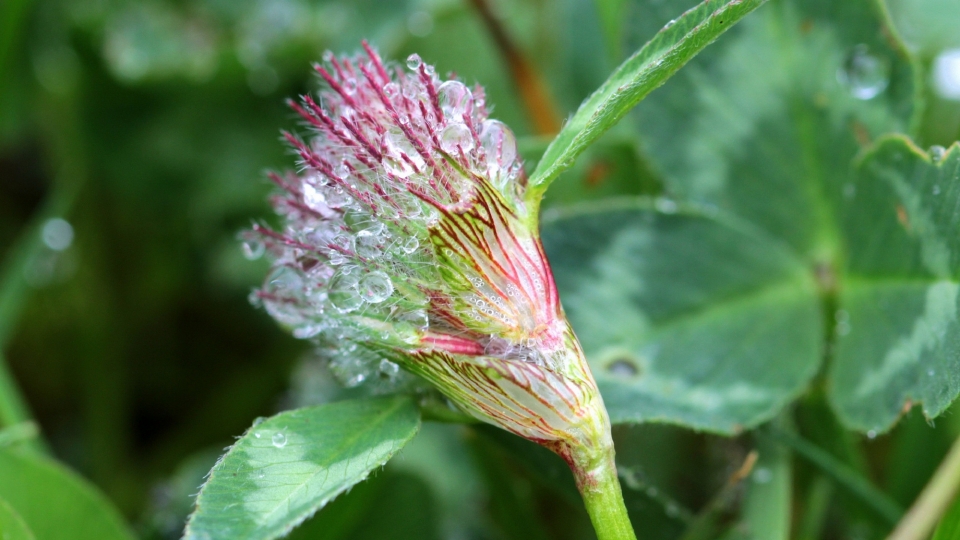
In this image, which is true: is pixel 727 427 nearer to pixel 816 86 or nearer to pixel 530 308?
pixel 530 308

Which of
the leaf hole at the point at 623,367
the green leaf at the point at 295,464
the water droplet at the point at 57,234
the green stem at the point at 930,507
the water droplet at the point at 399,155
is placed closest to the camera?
the green leaf at the point at 295,464

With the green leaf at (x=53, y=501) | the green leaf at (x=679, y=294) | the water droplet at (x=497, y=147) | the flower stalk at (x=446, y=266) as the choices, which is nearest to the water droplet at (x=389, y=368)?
the flower stalk at (x=446, y=266)

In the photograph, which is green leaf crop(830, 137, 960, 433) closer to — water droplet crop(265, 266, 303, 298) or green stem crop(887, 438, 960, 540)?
green stem crop(887, 438, 960, 540)

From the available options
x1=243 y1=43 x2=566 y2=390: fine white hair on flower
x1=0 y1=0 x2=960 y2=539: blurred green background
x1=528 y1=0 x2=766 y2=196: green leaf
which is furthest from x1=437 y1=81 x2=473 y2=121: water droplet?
x1=0 y1=0 x2=960 y2=539: blurred green background

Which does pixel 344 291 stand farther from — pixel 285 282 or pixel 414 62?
pixel 414 62

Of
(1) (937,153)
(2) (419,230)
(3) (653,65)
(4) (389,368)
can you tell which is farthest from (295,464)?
(1) (937,153)

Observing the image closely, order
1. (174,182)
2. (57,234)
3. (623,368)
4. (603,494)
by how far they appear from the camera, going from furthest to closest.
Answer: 1. (174,182)
2. (57,234)
3. (623,368)
4. (603,494)

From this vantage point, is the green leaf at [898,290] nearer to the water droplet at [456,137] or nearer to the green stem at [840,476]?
the green stem at [840,476]
